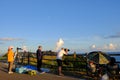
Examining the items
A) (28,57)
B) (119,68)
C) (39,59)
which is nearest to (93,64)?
(119,68)

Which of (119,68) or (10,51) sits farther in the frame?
(10,51)

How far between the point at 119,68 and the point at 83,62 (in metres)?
4.04

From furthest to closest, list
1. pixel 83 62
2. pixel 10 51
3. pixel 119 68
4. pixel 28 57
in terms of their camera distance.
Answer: pixel 28 57 < pixel 10 51 < pixel 83 62 < pixel 119 68

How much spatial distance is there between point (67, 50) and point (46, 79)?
3.76 m

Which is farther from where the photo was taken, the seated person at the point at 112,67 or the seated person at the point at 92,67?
the seated person at the point at 92,67

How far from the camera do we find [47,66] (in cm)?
2859

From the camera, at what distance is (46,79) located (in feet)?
62.4

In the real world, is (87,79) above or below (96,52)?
below

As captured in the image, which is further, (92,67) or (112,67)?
(92,67)

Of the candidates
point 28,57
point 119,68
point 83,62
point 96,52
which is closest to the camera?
point 119,68

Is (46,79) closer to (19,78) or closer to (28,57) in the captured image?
(19,78)

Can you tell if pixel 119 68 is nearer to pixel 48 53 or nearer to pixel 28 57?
pixel 48 53

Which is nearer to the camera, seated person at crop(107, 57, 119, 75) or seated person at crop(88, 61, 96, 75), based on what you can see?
seated person at crop(107, 57, 119, 75)

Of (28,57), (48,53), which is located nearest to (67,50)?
(48,53)
